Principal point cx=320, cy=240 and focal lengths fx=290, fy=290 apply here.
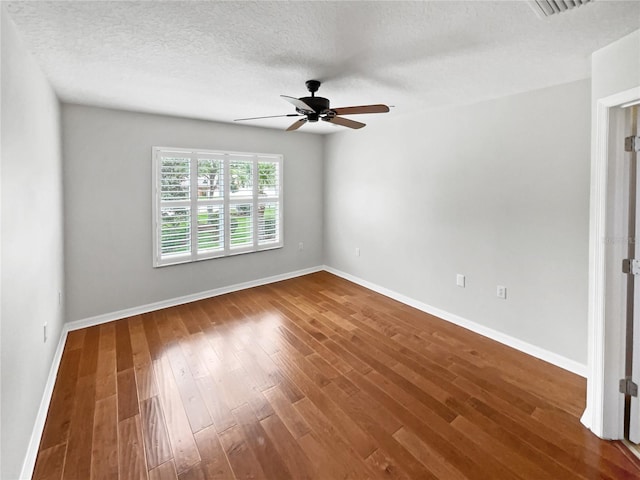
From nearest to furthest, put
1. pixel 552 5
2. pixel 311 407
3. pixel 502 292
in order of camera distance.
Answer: pixel 552 5, pixel 311 407, pixel 502 292

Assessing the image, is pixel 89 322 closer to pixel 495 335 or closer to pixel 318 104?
pixel 318 104

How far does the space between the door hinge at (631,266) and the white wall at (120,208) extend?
4101 mm

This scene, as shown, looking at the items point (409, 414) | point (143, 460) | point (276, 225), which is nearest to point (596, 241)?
point (409, 414)

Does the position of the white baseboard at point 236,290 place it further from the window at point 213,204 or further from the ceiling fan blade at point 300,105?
the ceiling fan blade at point 300,105

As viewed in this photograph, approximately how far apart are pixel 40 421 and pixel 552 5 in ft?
12.3

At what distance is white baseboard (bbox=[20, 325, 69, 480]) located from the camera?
5.05ft

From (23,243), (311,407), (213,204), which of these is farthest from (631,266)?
(213,204)

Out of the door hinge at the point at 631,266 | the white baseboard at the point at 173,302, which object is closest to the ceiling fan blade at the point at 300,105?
the door hinge at the point at 631,266

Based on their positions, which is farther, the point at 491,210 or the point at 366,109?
the point at 491,210

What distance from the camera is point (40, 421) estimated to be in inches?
73.0

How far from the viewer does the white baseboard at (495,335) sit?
8.26 feet

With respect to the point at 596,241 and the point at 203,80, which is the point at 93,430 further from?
the point at 596,241

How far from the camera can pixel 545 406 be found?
2.08m

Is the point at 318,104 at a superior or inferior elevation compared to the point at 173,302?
superior
